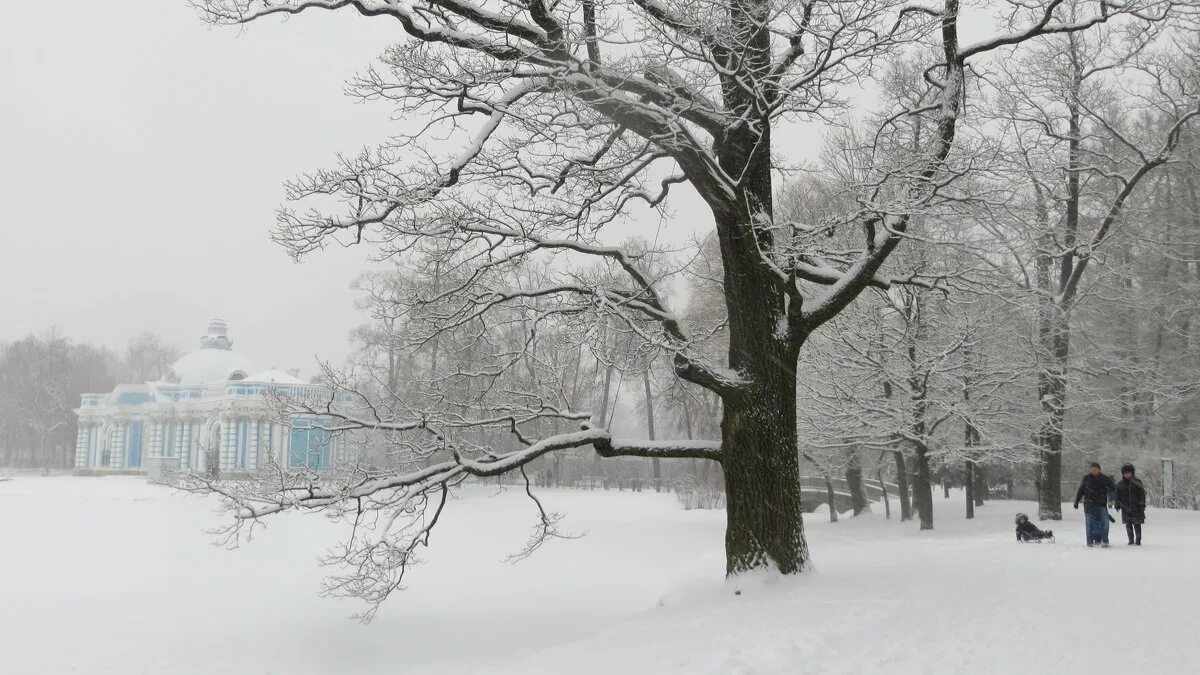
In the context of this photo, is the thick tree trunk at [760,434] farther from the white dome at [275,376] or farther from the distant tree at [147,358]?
the distant tree at [147,358]

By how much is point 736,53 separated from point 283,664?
9.28 m

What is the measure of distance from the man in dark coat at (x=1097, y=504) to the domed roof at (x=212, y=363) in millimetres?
62350

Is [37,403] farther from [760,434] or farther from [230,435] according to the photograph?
[760,434]

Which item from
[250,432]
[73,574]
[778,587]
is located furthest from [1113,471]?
[250,432]

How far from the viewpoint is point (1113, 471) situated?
25.3m

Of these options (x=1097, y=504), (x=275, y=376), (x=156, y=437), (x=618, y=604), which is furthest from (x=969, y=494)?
(x=156, y=437)

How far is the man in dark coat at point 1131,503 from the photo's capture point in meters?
12.8

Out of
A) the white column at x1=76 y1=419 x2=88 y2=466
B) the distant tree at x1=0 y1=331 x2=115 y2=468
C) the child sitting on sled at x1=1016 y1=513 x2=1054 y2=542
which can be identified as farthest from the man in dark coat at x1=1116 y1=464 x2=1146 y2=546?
the distant tree at x1=0 y1=331 x2=115 y2=468

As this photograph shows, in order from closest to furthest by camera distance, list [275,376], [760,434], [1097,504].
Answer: [760,434] < [1097,504] < [275,376]

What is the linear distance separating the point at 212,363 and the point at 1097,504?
221 ft

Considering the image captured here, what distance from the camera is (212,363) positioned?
224ft

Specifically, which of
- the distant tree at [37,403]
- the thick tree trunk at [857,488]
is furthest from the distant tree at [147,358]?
the thick tree trunk at [857,488]

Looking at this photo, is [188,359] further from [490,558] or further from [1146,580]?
[1146,580]

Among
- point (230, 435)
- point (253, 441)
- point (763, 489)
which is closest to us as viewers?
point (763, 489)
